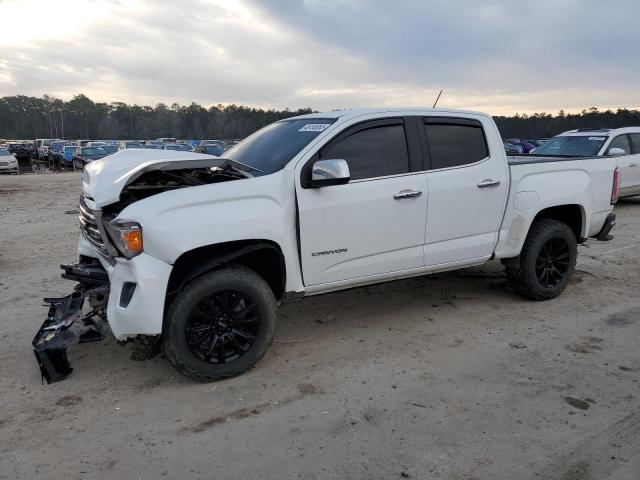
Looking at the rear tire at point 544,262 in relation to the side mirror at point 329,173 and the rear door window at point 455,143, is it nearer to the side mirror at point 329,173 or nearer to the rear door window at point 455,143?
the rear door window at point 455,143

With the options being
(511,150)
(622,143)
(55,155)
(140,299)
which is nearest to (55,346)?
(140,299)

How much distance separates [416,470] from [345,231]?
1897mm

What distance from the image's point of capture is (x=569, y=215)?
5.70m

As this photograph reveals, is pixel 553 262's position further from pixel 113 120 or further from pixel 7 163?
pixel 113 120

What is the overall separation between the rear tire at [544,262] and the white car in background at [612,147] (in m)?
6.32

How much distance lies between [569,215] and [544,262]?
68 centimetres

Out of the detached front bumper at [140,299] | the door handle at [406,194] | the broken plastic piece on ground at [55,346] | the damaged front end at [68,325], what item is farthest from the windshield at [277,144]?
the broken plastic piece on ground at [55,346]

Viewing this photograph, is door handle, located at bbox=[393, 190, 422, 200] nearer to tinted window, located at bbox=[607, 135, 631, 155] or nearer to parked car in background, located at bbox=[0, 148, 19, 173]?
tinted window, located at bbox=[607, 135, 631, 155]

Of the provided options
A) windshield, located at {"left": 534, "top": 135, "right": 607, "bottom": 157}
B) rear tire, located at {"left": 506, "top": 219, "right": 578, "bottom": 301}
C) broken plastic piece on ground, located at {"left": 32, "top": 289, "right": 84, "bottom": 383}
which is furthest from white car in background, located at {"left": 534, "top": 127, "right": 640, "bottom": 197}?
broken plastic piece on ground, located at {"left": 32, "top": 289, "right": 84, "bottom": 383}

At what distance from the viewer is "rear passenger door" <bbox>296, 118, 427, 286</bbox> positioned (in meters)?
4.00

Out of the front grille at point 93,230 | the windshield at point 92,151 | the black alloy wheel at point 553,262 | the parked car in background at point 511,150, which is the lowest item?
the black alloy wheel at point 553,262

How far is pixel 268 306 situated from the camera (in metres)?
3.83

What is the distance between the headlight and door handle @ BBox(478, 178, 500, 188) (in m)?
3.04

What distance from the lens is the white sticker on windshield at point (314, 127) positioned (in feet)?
14.0
